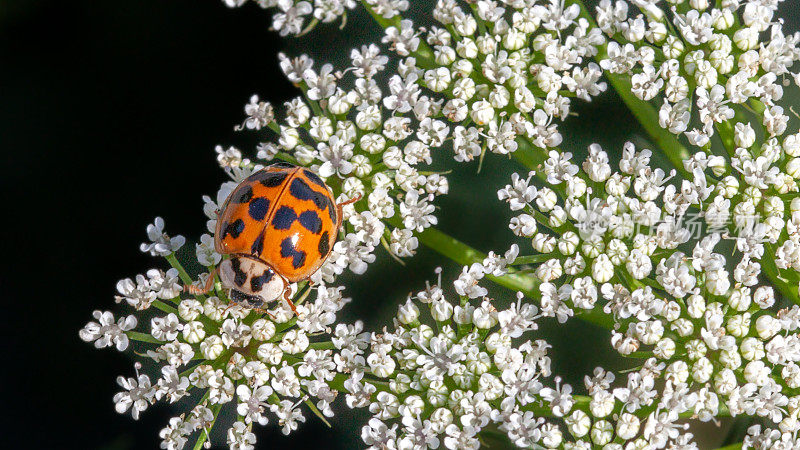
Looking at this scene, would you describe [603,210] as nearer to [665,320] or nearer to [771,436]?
[665,320]

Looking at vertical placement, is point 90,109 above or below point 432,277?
above

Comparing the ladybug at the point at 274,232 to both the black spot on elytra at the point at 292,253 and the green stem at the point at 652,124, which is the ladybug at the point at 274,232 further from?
the green stem at the point at 652,124

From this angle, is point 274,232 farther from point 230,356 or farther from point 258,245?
point 230,356

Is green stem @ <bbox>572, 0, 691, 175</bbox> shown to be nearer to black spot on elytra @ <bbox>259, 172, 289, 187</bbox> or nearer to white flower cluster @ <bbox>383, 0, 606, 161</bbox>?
white flower cluster @ <bbox>383, 0, 606, 161</bbox>

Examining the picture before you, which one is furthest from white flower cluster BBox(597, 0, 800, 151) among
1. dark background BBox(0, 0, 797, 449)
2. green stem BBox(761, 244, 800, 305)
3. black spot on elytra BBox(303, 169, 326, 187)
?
black spot on elytra BBox(303, 169, 326, 187)

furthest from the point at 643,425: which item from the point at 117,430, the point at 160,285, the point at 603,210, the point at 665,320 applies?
the point at 117,430

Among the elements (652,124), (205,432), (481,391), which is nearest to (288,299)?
(205,432)

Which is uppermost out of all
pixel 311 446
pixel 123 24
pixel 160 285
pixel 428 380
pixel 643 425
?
pixel 123 24
